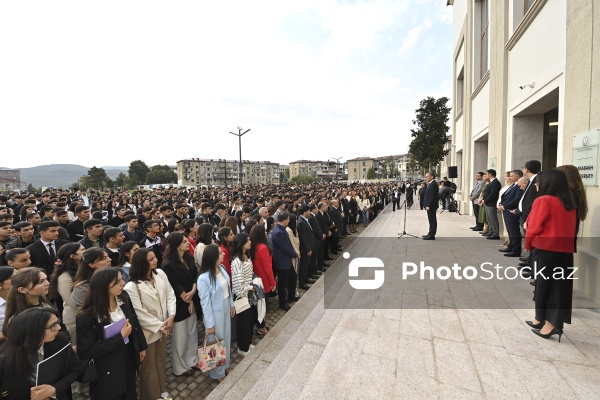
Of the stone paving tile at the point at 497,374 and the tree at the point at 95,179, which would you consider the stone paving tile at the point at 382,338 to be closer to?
the stone paving tile at the point at 497,374

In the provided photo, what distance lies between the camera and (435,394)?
2576mm

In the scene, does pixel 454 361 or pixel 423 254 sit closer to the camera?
pixel 454 361

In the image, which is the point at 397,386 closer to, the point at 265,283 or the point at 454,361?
the point at 454,361

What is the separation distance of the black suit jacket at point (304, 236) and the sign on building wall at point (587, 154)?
5029mm

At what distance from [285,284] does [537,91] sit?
24.7ft

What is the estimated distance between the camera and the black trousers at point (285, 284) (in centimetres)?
567

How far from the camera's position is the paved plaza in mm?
2660

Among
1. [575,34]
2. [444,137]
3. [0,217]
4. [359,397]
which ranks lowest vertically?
[359,397]

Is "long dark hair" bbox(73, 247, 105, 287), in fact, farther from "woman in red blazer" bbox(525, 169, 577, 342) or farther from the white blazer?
"woman in red blazer" bbox(525, 169, 577, 342)

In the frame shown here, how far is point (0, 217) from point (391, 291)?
8144mm

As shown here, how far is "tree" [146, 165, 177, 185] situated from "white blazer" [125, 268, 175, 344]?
3928 inches

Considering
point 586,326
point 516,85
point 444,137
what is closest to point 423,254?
point 586,326

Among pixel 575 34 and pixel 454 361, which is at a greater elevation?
pixel 575 34

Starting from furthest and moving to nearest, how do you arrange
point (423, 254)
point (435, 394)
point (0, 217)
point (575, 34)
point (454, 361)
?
point (423, 254) < point (0, 217) < point (575, 34) < point (454, 361) < point (435, 394)
